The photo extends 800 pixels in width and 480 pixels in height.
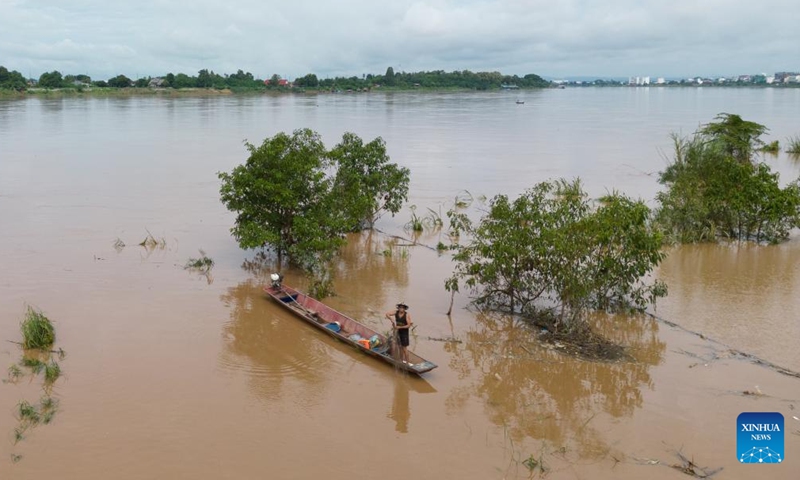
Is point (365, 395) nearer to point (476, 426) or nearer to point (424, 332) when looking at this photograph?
point (476, 426)

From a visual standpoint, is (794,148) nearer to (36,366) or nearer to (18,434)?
(36,366)

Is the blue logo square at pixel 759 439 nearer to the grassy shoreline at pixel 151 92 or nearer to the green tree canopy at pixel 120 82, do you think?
the grassy shoreline at pixel 151 92

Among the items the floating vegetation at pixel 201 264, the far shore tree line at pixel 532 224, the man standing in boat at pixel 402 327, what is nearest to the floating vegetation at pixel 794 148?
the far shore tree line at pixel 532 224

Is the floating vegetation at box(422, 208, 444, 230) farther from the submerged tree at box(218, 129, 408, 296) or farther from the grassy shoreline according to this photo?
the grassy shoreline

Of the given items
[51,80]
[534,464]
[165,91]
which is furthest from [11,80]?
[534,464]

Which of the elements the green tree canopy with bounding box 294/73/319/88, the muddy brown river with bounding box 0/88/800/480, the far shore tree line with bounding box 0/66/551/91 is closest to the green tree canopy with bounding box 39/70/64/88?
the far shore tree line with bounding box 0/66/551/91
